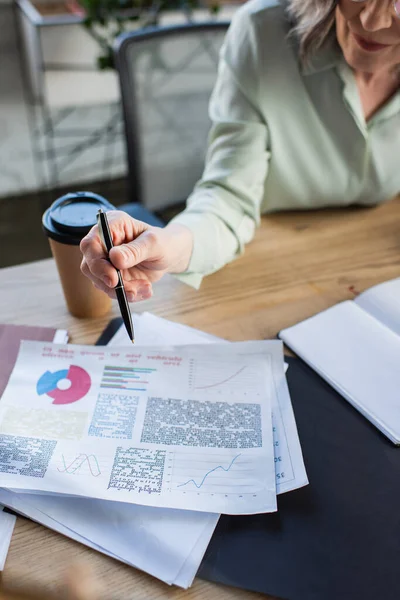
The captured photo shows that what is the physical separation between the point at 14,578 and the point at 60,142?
79.5 inches

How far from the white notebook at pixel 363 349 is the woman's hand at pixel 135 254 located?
0.18 meters

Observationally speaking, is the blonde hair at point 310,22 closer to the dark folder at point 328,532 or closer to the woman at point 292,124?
the woman at point 292,124

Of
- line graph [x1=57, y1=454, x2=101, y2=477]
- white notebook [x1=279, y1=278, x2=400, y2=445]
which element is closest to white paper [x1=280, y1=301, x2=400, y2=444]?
white notebook [x1=279, y1=278, x2=400, y2=445]

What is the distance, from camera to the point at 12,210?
2.31m

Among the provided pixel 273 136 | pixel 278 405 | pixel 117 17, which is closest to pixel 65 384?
pixel 278 405

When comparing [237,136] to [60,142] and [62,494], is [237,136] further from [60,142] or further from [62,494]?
[60,142]

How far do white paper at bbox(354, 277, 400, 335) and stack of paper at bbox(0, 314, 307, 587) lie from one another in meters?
0.17

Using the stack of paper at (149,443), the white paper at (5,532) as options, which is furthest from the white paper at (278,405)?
the white paper at (5,532)

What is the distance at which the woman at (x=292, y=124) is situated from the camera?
0.82 meters

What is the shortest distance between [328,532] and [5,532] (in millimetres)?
297

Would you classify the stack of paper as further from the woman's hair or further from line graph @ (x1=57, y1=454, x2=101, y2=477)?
the woman's hair

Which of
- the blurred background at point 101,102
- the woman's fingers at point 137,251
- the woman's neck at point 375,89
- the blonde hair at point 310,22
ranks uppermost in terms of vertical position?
the blonde hair at point 310,22

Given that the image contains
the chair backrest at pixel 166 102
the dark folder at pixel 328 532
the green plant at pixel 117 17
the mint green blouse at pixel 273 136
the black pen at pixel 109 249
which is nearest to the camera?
the dark folder at pixel 328 532

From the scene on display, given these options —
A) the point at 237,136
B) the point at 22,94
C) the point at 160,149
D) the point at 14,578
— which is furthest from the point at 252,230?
the point at 22,94
